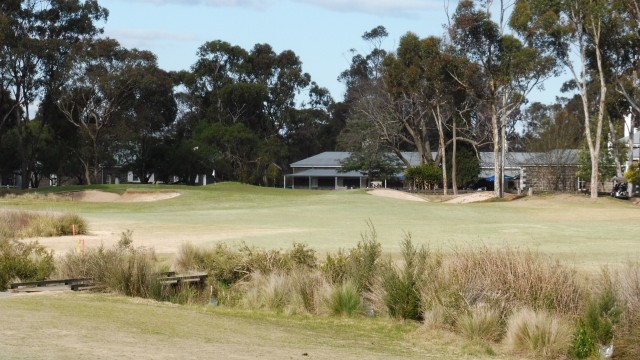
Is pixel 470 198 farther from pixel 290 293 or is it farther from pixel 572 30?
pixel 290 293

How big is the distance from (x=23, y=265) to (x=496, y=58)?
169 feet

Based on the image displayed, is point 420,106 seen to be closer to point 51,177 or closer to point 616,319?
point 51,177

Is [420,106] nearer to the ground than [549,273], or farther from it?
farther from it

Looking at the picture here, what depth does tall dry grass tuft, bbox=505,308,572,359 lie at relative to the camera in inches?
671

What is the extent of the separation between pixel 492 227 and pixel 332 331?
2154 centimetres

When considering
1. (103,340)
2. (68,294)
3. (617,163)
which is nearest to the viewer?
(103,340)

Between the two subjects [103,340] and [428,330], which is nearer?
[103,340]

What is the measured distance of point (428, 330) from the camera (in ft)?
62.8

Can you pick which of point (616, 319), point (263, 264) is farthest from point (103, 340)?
point (263, 264)

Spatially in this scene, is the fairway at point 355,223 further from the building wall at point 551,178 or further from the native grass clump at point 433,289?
the building wall at point 551,178

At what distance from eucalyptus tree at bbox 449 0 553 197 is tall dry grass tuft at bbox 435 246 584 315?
49.2 m

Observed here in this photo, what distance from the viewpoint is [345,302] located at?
21.2 meters

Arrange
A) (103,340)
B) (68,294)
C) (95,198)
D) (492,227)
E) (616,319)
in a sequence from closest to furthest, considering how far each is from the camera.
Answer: (103,340)
(616,319)
(68,294)
(492,227)
(95,198)

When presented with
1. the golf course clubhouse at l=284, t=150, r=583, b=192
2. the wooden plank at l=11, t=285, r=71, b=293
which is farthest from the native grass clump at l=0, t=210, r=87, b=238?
the golf course clubhouse at l=284, t=150, r=583, b=192
